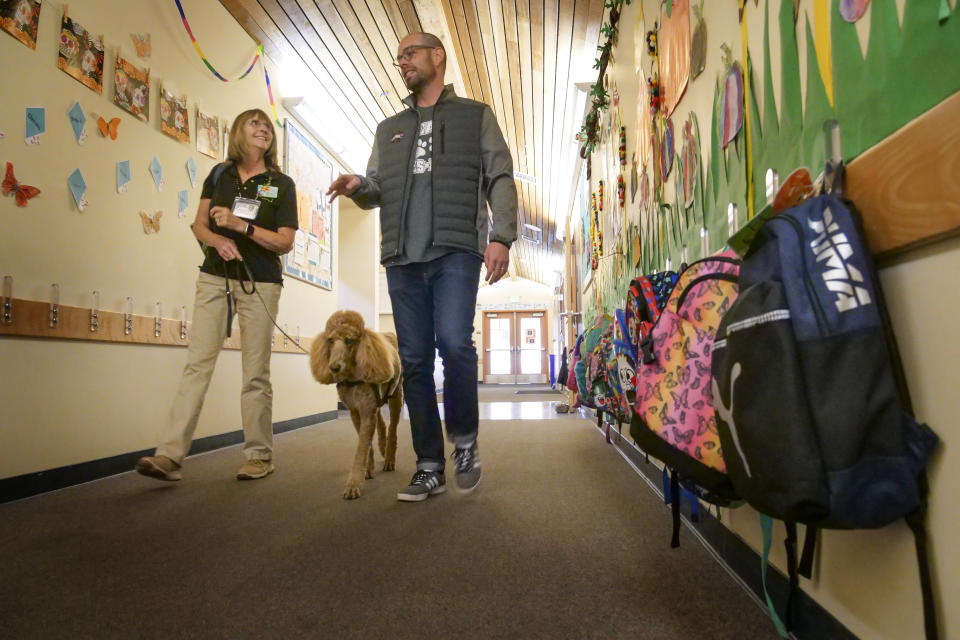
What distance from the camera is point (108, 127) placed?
2.38 metres

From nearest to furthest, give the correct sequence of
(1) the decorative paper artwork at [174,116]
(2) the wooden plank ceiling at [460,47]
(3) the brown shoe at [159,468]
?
(3) the brown shoe at [159,468] → (1) the decorative paper artwork at [174,116] → (2) the wooden plank ceiling at [460,47]

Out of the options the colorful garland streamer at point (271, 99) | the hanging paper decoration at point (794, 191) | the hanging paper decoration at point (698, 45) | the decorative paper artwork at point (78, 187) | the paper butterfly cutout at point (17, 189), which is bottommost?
the hanging paper decoration at point (794, 191)

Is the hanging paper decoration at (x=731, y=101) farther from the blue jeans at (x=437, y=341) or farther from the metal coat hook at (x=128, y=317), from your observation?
the metal coat hook at (x=128, y=317)

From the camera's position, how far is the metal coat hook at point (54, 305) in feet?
6.68

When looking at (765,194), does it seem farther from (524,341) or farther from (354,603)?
(524,341)

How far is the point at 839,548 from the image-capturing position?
2.51 feet

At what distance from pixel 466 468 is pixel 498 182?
3.41ft

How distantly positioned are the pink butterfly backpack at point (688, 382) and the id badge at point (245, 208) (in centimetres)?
188

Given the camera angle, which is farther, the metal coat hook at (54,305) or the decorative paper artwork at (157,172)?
the decorative paper artwork at (157,172)

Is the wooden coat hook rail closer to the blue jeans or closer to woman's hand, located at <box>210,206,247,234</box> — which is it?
woman's hand, located at <box>210,206,247,234</box>

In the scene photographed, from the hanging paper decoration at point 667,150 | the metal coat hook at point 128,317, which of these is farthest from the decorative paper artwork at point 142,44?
the hanging paper decoration at point 667,150

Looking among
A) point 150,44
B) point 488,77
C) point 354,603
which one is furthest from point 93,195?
point 488,77

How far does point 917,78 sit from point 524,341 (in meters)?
15.5

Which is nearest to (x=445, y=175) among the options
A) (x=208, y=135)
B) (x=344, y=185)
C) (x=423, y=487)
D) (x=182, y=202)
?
(x=344, y=185)
